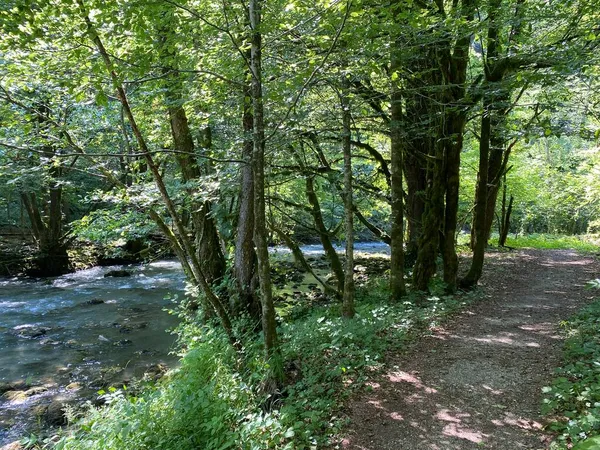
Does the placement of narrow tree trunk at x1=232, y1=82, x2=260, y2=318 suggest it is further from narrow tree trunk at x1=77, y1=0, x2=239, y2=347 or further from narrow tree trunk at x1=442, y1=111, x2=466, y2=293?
narrow tree trunk at x1=442, y1=111, x2=466, y2=293

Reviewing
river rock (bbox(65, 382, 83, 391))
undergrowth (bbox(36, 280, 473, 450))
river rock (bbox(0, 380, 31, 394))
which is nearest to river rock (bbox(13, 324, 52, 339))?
river rock (bbox(0, 380, 31, 394))

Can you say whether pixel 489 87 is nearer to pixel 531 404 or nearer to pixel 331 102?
pixel 331 102

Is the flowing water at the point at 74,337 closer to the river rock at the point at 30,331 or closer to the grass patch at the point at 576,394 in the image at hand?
the river rock at the point at 30,331

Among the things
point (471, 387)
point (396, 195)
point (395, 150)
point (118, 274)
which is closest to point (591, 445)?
point (471, 387)

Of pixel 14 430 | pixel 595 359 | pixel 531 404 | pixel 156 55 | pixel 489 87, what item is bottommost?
pixel 14 430

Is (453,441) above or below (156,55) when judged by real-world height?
below

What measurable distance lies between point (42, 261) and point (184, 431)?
17076mm

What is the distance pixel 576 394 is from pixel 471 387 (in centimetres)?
111

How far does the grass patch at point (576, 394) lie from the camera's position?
360 cm

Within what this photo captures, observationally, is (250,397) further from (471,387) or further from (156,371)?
(156,371)

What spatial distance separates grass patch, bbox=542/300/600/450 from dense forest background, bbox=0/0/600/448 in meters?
2.77

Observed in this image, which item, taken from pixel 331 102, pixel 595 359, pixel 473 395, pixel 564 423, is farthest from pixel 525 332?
pixel 331 102

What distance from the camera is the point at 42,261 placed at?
60.0 feet

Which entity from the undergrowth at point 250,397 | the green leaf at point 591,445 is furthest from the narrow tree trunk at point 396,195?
the green leaf at point 591,445
